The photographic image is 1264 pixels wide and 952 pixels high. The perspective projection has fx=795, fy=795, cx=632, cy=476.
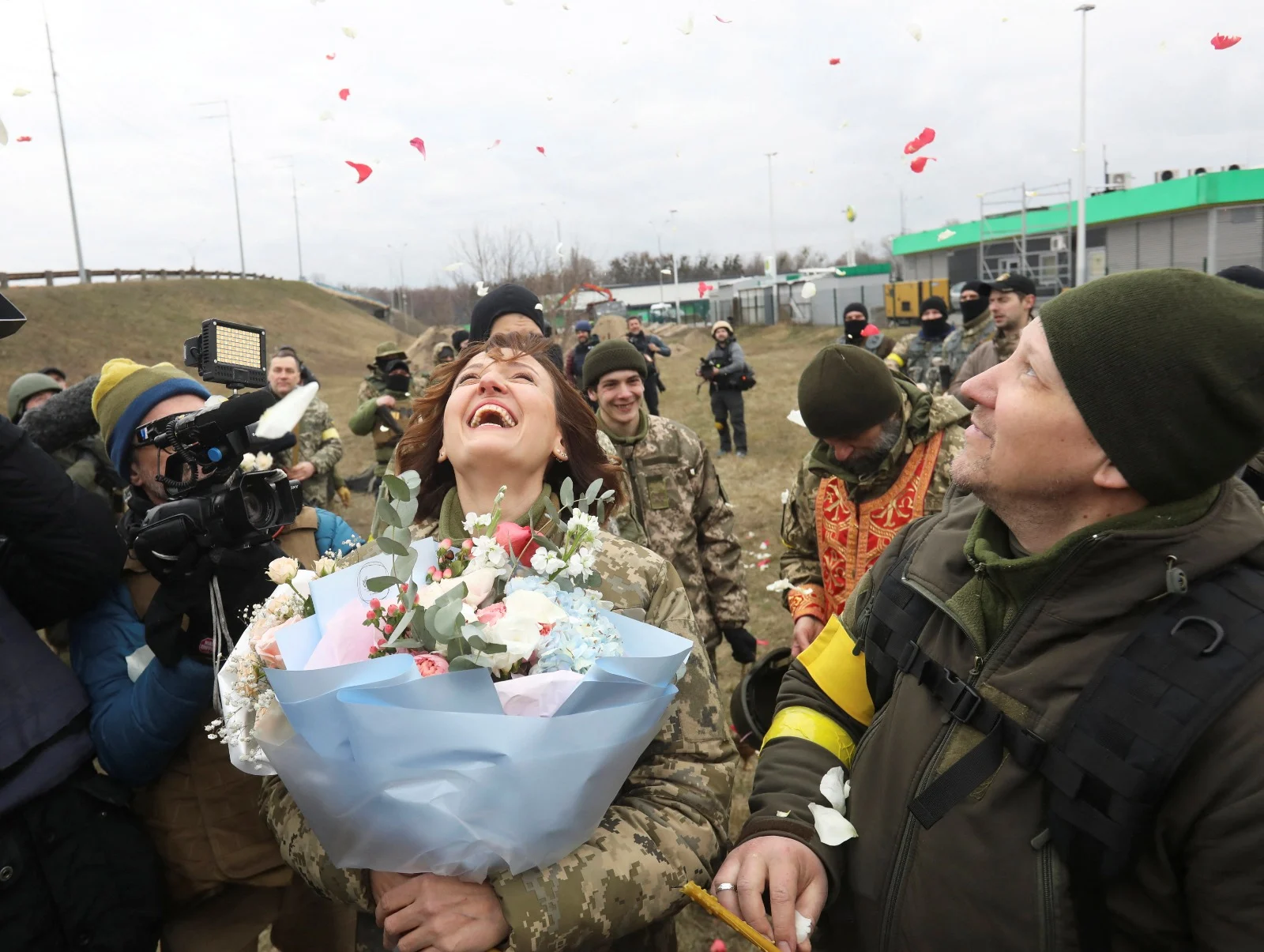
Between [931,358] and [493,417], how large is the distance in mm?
8634

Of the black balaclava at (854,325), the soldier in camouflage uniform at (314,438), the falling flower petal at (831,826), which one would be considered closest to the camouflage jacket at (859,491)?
the falling flower petal at (831,826)

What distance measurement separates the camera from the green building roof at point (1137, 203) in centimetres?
2658

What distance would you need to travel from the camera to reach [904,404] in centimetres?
323

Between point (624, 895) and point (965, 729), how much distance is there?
27.5 inches

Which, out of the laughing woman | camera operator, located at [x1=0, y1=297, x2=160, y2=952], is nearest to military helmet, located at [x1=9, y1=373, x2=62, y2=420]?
camera operator, located at [x1=0, y1=297, x2=160, y2=952]

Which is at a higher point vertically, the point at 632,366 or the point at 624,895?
the point at 632,366

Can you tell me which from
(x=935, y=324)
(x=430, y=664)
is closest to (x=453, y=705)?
(x=430, y=664)

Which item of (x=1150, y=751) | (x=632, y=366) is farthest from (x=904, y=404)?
(x=1150, y=751)

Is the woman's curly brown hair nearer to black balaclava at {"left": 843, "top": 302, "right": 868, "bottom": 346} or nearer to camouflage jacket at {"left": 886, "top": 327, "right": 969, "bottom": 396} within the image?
camouflage jacket at {"left": 886, "top": 327, "right": 969, "bottom": 396}

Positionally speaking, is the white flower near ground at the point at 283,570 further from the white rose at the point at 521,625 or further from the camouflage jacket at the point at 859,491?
the camouflage jacket at the point at 859,491

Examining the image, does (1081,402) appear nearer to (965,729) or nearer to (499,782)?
(965,729)

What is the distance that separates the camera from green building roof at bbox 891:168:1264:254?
2658cm

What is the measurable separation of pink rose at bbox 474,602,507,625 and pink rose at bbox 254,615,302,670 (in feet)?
1.33

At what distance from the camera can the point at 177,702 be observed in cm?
202
